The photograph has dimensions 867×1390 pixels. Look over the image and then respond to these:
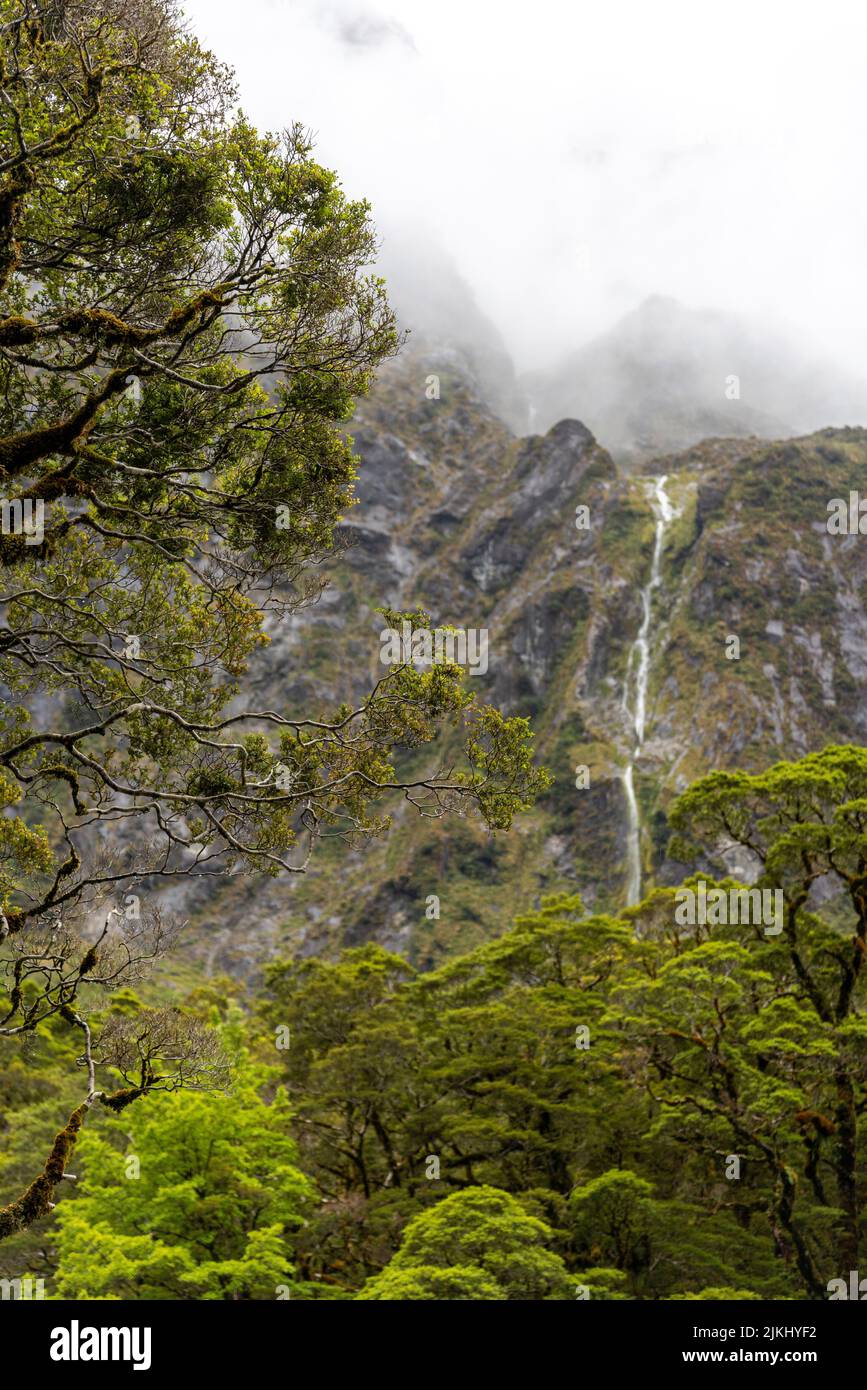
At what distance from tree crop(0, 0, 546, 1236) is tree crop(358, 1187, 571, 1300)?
8002 millimetres

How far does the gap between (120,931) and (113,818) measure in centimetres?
214

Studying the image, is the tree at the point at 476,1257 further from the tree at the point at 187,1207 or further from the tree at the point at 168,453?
the tree at the point at 168,453

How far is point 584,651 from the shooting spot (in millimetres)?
120312

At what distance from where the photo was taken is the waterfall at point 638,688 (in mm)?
95125

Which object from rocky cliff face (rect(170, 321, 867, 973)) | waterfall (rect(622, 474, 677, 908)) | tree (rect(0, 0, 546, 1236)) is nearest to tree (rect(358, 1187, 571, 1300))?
tree (rect(0, 0, 546, 1236))

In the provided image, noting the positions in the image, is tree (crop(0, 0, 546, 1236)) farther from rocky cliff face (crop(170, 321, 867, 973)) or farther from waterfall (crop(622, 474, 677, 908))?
waterfall (crop(622, 474, 677, 908))

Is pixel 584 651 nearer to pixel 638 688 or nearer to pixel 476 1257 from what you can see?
pixel 638 688

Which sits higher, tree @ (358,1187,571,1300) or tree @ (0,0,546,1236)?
tree @ (0,0,546,1236)

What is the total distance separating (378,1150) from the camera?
80.0ft

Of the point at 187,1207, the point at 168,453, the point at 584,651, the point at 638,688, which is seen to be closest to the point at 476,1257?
the point at 187,1207

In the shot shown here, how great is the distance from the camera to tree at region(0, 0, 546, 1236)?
788cm

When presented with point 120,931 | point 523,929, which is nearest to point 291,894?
point 523,929

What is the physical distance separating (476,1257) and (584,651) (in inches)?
4222
